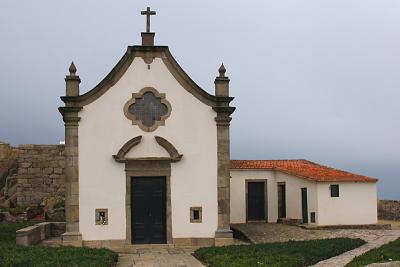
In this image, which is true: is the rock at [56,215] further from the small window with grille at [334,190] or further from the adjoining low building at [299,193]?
the small window with grille at [334,190]

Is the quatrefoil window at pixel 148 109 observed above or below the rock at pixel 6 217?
above

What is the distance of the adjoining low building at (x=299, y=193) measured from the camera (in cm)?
2194

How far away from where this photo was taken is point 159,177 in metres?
18.8

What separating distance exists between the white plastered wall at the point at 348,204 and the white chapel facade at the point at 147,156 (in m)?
4.89

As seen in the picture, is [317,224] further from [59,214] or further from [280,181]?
[59,214]

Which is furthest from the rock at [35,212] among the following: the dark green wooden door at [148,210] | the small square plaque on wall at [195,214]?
the small square plaque on wall at [195,214]

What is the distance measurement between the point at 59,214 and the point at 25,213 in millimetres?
1531

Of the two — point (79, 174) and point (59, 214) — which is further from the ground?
point (79, 174)

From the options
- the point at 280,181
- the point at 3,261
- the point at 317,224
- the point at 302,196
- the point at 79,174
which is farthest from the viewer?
the point at 280,181

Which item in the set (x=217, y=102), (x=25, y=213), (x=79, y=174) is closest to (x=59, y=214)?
(x=25, y=213)

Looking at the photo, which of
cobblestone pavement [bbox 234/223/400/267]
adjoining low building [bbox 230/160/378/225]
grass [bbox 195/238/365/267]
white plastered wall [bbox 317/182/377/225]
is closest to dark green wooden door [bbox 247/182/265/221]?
adjoining low building [bbox 230/160/378/225]

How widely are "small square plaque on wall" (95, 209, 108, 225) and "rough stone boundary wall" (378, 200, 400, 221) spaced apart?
586 inches

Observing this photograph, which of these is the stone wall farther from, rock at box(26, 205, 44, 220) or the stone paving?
the stone paving

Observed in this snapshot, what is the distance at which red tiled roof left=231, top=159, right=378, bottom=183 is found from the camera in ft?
72.9
